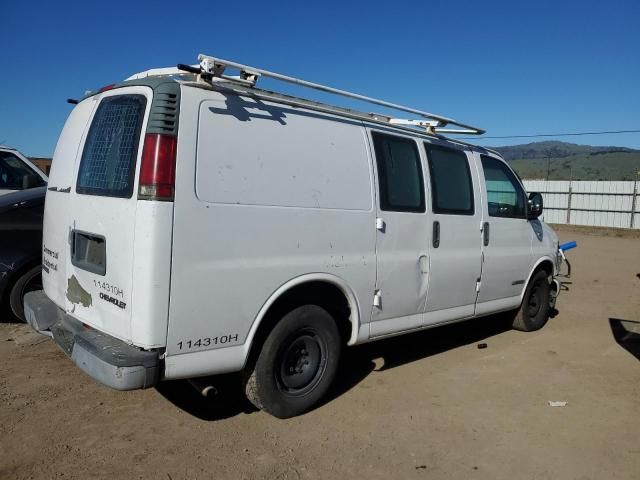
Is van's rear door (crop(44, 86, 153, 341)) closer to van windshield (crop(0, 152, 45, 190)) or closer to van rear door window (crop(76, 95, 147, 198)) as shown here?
van rear door window (crop(76, 95, 147, 198))

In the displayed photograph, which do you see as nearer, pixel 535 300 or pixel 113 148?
pixel 113 148

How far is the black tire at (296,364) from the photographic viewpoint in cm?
376

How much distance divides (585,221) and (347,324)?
2550 centimetres

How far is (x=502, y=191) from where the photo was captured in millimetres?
5914

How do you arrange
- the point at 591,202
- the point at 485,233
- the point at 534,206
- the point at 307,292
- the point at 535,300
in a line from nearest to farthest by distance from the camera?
1. the point at 307,292
2. the point at 485,233
3. the point at 534,206
4. the point at 535,300
5. the point at 591,202

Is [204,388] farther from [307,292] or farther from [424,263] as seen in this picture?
[424,263]

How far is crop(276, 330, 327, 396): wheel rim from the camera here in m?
3.94

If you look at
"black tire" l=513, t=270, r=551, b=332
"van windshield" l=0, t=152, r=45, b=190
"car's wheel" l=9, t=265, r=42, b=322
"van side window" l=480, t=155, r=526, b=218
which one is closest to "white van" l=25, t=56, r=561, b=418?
"van side window" l=480, t=155, r=526, b=218

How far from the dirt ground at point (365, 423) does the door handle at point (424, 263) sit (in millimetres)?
997

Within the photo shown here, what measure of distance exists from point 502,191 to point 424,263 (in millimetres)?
1685

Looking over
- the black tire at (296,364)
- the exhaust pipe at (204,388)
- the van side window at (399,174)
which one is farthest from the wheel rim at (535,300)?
the exhaust pipe at (204,388)

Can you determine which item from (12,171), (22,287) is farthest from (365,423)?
(12,171)

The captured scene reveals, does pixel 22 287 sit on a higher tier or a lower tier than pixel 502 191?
lower

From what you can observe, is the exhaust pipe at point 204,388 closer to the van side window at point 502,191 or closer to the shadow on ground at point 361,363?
the shadow on ground at point 361,363
